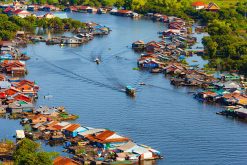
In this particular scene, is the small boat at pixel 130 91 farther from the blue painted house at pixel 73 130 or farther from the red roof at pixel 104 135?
the red roof at pixel 104 135

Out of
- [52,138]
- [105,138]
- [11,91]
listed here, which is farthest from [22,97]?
[105,138]

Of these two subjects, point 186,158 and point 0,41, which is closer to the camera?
point 186,158

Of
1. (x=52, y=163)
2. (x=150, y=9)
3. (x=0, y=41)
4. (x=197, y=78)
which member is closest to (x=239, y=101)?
(x=197, y=78)

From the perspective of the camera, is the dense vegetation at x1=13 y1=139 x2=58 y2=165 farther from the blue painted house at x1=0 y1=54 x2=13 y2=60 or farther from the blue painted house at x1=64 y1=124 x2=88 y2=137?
the blue painted house at x1=0 y1=54 x2=13 y2=60

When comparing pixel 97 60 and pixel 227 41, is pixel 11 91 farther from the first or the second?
pixel 227 41

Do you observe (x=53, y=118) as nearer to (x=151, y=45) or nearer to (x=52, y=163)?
(x=52, y=163)
